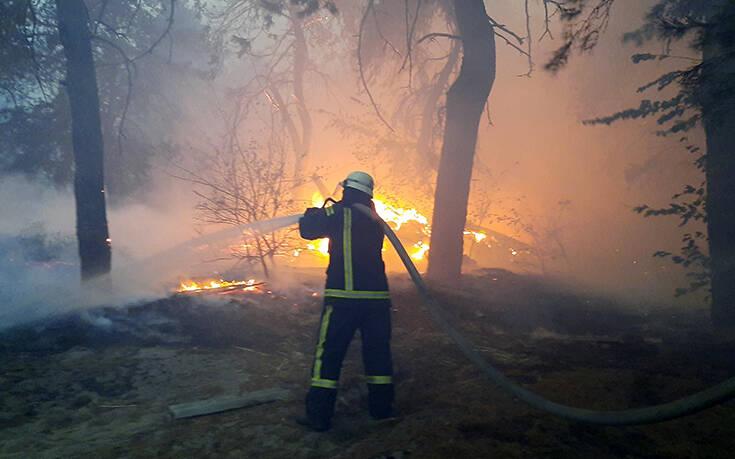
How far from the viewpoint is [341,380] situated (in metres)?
4.50

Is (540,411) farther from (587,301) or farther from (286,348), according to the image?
(587,301)

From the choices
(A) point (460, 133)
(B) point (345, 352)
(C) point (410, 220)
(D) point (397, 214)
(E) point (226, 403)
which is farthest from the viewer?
Result: (C) point (410, 220)

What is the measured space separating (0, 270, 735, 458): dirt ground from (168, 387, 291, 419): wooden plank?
0.06 meters

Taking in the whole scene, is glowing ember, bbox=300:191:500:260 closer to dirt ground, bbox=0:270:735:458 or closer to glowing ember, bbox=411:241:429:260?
glowing ember, bbox=411:241:429:260

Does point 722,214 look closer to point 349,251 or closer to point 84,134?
point 349,251

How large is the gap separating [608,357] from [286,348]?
352cm

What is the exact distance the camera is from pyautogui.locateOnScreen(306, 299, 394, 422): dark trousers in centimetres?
359

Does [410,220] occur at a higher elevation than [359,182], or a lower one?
higher

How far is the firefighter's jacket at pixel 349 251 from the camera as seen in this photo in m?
3.83

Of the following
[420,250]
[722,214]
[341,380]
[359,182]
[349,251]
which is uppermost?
[722,214]

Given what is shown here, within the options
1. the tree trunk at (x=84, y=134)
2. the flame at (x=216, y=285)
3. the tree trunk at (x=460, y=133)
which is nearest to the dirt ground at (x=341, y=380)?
the flame at (x=216, y=285)

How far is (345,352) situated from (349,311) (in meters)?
0.32

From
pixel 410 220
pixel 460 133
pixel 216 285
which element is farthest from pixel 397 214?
pixel 216 285

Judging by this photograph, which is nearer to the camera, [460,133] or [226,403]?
[226,403]
